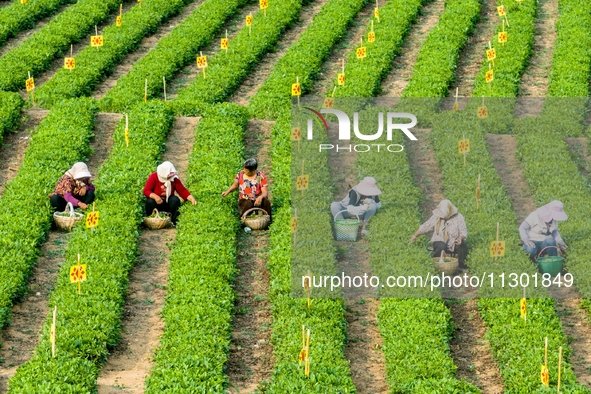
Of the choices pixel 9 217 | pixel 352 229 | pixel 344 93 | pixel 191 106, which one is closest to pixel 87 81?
pixel 191 106

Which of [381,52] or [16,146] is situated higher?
[381,52]

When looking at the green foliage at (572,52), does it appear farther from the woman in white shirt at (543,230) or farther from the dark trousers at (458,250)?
the dark trousers at (458,250)

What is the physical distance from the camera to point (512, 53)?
82.4ft

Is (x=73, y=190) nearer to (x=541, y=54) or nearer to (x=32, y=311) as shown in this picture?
(x=32, y=311)

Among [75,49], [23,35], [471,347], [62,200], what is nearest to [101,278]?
[62,200]

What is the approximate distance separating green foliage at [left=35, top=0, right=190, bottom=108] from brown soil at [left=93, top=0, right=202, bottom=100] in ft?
0.32

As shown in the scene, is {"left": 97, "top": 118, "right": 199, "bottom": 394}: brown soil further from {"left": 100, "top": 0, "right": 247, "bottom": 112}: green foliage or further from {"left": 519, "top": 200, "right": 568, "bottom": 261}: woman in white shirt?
{"left": 100, "top": 0, "right": 247, "bottom": 112}: green foliage

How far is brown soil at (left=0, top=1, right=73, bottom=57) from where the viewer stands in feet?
84.3

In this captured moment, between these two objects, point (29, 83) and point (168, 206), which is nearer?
point (168, 206)

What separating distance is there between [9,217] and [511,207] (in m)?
6.64

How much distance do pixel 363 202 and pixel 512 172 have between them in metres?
3.38

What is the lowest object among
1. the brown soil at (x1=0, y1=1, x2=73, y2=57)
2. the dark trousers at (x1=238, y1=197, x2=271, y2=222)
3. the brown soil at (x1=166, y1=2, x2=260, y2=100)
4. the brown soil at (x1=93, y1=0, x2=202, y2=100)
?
the brown soil at (x1=93, y1=0, x2=202, y2=100)

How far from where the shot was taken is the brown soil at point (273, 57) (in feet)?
78.1

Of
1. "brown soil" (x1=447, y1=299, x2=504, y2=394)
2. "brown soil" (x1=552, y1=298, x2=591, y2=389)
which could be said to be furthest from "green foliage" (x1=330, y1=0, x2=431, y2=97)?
"brown soil" (x1=552, y1=298, x2=591, y2=389)
